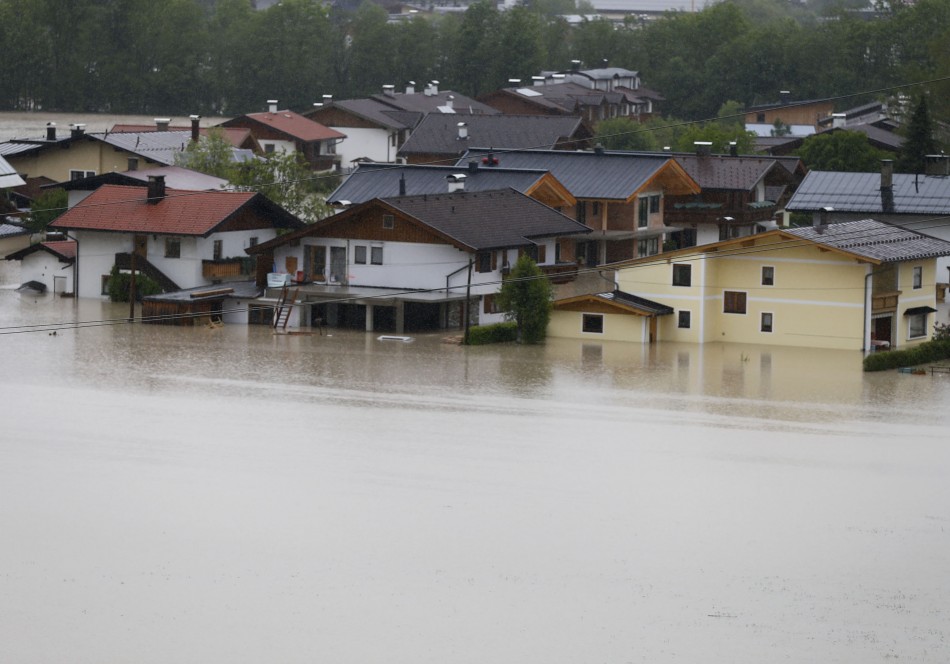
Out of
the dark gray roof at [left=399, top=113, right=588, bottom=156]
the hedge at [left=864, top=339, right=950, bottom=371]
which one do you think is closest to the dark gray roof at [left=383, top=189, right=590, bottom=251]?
the hedge at [left=864, top=339, right=950, bottom=371]

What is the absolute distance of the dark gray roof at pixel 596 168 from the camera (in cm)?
3656

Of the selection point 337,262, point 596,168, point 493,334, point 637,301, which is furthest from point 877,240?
point 596,168

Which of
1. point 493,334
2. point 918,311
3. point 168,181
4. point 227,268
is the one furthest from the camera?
point 168,181

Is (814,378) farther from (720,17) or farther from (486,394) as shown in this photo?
(720,17)

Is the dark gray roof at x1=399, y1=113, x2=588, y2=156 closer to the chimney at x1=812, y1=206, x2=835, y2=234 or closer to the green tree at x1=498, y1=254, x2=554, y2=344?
the chimney at x1=812, y1=206, x2=835, y2=234

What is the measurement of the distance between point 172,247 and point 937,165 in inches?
629

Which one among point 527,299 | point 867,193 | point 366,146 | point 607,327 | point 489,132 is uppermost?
point 489,132

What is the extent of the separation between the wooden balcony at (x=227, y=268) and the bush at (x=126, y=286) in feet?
2.98

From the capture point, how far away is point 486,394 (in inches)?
922

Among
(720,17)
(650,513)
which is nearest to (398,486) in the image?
(650,513)

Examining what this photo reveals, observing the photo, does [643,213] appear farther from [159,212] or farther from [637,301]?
[159,212]

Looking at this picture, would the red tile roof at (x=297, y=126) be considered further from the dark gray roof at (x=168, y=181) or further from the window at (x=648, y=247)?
the window at (x=648, y=247)

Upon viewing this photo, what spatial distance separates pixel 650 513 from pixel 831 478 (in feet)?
8.89

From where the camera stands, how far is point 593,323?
28281 mm
